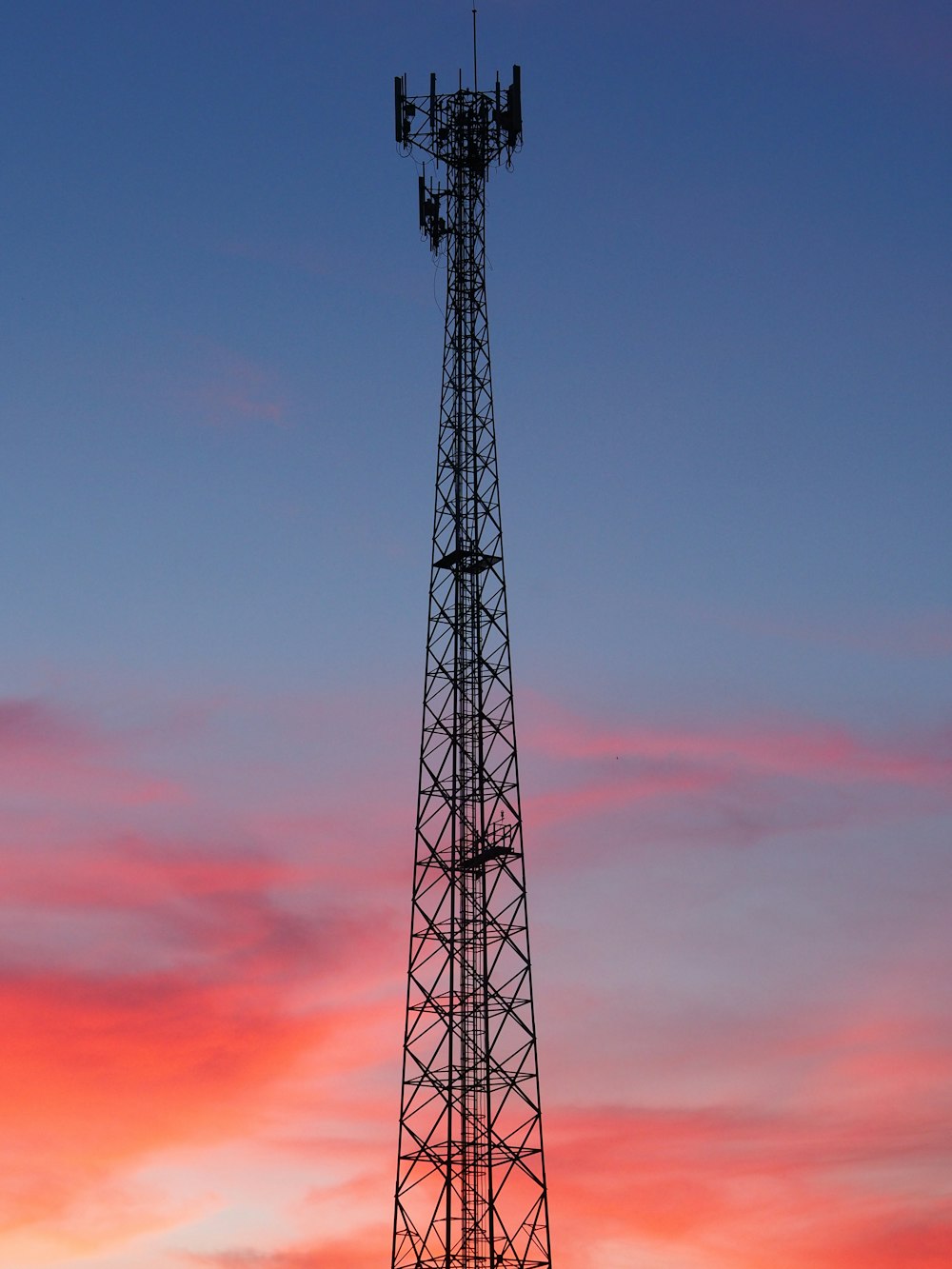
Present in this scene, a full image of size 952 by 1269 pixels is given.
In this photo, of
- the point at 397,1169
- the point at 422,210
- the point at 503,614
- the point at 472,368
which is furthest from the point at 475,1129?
the point at 422,210

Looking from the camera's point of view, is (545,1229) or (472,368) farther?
(472,368)

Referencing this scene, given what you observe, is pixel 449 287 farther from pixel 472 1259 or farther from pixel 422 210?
pixel 472 1259

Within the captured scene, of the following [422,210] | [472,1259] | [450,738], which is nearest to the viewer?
[472,1259]

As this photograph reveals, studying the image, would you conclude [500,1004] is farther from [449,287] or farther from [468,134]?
[468,134]

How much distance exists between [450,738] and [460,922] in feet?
24.4

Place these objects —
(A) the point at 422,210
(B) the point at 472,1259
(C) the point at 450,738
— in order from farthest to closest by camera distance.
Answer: (A) the point at 422,210 → (C) the point at 450,738 → (B) the point at 472,1259

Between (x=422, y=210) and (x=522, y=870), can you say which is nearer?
(x=522, y=870)

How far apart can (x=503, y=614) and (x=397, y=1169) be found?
2247cm

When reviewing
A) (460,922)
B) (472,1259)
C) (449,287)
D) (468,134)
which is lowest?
(472,1259)

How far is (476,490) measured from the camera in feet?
291

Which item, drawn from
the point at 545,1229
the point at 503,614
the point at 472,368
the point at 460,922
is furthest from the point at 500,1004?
the point at 472,368

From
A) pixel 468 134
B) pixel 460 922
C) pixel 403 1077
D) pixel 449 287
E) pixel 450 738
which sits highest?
pixel 468 134

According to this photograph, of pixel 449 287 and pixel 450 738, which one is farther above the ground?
pixel 449 287

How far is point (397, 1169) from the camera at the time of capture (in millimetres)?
81312
